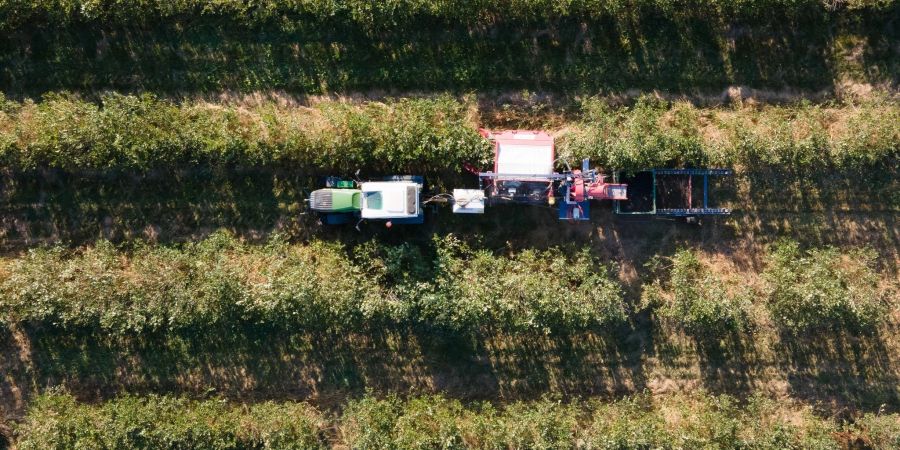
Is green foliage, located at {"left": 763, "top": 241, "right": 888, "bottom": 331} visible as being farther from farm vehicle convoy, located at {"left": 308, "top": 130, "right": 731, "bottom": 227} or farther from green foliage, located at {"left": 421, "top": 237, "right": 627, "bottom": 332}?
green foliage, located at {"left": 421, "top": 237, "right": 627, "bottom": 332}

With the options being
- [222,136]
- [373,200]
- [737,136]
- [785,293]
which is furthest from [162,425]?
[737,136]

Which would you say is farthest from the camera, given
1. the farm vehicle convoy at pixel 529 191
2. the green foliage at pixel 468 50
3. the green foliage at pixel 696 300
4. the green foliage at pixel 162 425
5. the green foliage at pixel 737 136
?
the green foliage at pixel 468 50

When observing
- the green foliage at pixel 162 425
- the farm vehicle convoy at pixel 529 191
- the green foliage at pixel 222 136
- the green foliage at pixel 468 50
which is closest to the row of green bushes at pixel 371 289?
the farm vehicle convoy at pixel 529 191

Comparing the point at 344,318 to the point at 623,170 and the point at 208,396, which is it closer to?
the point at 208,396

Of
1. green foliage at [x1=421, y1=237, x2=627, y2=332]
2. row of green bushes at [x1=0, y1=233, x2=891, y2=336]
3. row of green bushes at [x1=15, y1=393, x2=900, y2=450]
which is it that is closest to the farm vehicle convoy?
row of green bushes at [x1=0, y1=233, x2=891, y2=336]

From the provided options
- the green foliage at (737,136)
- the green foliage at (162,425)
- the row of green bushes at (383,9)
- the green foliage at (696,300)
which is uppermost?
the row of green bushes at (383,9)

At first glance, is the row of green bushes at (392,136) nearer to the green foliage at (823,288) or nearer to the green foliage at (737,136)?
the green foliage at (737,136)

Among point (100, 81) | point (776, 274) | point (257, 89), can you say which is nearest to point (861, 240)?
point (776, 274)
